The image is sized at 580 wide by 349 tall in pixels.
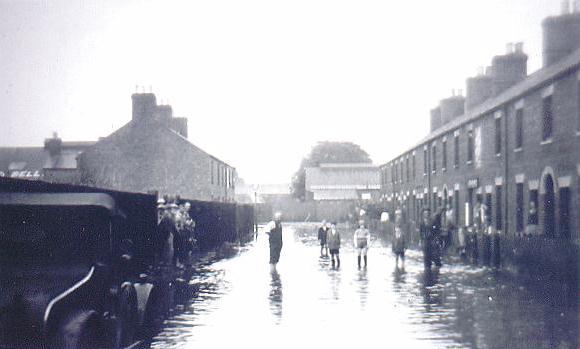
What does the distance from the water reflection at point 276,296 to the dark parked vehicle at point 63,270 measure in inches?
168

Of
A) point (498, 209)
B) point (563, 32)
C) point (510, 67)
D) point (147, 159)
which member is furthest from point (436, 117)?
point (563, 32)

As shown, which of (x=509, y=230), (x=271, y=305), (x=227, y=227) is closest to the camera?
(x=271, y=305)

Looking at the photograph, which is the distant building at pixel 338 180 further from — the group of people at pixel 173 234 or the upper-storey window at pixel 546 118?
the group of people at pixel 173 234

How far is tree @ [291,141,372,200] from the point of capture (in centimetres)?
11656

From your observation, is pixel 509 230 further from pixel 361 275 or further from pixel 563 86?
pixel 361 275

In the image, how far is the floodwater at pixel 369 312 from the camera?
34.8ft

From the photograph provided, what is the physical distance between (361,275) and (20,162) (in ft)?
208

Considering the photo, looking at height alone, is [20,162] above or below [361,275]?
above

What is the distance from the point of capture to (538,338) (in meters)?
10.7

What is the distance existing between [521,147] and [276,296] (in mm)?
13918

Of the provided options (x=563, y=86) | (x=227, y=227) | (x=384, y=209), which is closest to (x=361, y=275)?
(x=563, y=86)

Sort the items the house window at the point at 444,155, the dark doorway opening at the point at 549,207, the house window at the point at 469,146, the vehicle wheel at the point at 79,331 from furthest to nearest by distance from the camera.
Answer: the house window at the point at 444,155 < the house window at the point at 469,146 < the dark doorway opening at the point at 549,207 < the vehicle wheel at the point at 79,331

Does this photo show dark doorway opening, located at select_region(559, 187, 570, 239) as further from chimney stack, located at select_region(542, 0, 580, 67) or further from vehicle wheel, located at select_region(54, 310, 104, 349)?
vehicle wheel, located at select_region(54, 310, 104, 349)

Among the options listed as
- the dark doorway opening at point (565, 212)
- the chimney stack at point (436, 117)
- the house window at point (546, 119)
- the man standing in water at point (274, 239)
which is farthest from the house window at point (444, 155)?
the man standing in water at point (274, 239)
